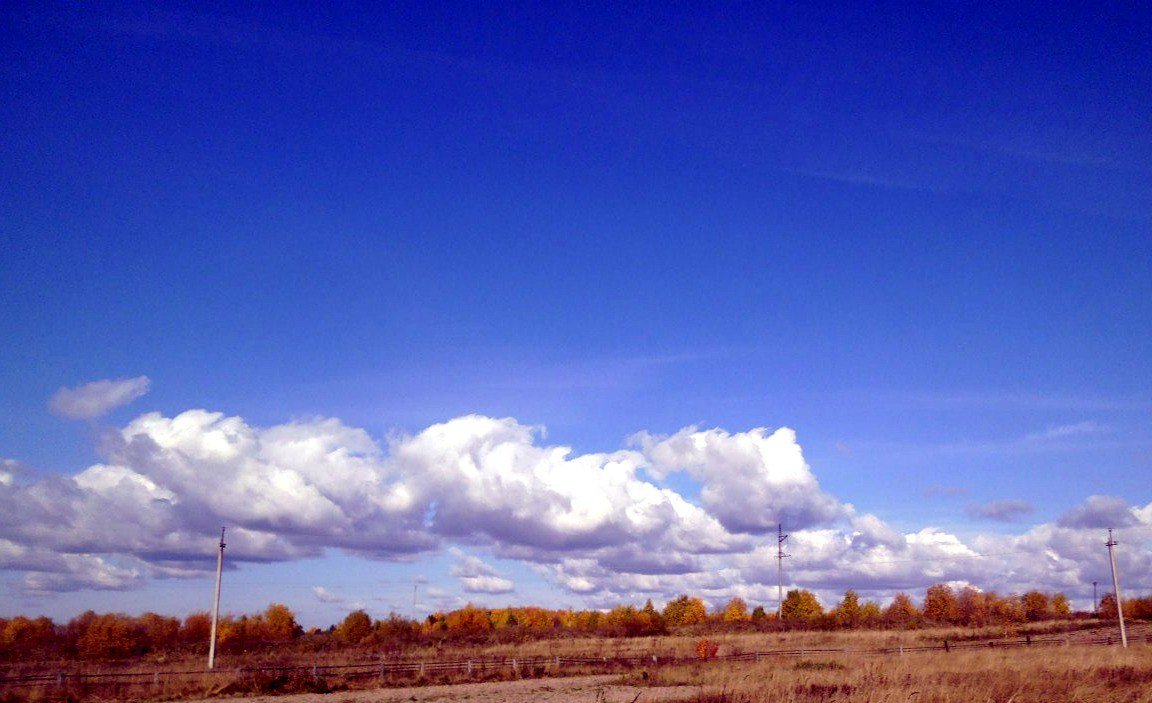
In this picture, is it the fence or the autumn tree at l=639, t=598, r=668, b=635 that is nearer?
the fence

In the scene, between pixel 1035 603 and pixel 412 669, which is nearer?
pixel 412 669

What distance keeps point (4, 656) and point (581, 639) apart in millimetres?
53196

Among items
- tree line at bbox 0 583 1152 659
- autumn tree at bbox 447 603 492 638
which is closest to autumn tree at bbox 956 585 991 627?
tree line at bbox 0 583 1152 659

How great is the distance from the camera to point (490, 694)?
123 ft

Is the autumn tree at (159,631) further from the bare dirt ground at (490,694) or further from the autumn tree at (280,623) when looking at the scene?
the bare dirt ground at (490,694)

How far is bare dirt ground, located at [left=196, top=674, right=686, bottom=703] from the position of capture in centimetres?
3394

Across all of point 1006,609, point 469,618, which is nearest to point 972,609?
point 1006,609

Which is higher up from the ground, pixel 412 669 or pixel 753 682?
pixel 753 682

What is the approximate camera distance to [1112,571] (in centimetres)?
6700

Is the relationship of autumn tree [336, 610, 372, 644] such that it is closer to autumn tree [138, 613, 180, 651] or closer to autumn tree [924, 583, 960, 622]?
autumn tree [138, 613, 180, 651]

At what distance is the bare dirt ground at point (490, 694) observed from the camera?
3394cm

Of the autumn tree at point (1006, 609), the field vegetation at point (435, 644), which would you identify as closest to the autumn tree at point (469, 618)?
the field vegetation at point (435, 644)

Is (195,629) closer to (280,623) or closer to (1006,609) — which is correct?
(280,623)

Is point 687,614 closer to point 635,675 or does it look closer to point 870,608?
point 870,608
